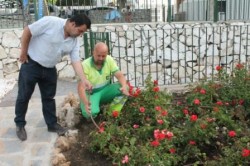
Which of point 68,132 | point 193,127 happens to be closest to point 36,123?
point 68,132

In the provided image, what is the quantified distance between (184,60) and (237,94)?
446 centimetres

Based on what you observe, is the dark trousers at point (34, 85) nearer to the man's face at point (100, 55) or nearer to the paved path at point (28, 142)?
the paved path at point (28, 142)

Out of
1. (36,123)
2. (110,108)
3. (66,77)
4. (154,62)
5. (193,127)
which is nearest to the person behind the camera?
(193,127)

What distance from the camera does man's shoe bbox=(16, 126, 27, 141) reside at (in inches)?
162

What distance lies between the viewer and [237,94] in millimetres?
4383

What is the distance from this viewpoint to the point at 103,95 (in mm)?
4512

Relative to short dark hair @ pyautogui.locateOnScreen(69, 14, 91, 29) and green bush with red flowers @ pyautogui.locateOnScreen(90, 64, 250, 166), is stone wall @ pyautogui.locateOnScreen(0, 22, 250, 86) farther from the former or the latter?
short dark hair @ pyautogui.locateOnScreen(69, 14, 91, 29)

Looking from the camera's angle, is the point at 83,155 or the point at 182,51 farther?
the point at 182,51

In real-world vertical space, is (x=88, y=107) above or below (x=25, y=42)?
below

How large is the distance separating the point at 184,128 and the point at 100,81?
4.03ft

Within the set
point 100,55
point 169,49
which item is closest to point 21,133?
point 100,55

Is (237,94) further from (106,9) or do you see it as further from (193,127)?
(106,9)

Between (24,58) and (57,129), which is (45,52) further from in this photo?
(57,129)

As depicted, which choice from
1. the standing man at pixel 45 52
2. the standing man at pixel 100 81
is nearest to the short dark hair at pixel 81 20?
the standing man at pixel 45 52
